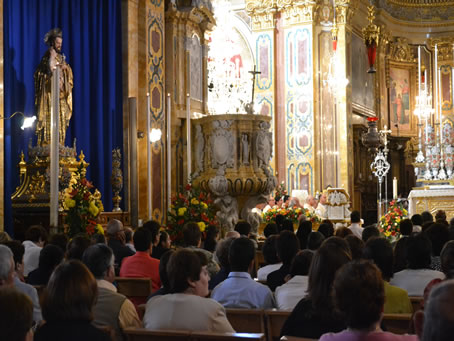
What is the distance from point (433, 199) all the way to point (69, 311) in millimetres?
13991

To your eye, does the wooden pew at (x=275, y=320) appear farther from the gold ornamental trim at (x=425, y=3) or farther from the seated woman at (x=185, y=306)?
the gold ornamental trim at (x=425, y=3)

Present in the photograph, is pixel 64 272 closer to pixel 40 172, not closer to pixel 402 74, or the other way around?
pixel 40 172

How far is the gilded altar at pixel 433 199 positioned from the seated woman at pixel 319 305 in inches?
507

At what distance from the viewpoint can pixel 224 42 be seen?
668 inches

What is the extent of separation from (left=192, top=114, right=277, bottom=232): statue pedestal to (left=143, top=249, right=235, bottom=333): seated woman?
24.7ft

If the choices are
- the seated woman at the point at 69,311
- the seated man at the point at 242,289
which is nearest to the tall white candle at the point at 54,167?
the seated man at the point at 242,289

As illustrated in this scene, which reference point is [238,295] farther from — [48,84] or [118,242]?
[48,84]

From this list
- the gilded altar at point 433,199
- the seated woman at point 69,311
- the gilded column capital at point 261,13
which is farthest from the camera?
the gilded column capital at point 261,13

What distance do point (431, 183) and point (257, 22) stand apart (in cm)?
684

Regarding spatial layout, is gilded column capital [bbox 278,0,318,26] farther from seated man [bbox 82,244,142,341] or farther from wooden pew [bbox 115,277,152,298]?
seated man [bbox 82,244,142,341]

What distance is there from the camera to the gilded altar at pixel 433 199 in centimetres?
1566

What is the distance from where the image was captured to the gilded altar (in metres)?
15.7

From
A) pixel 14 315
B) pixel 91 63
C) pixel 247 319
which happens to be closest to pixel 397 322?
pixel 247 319

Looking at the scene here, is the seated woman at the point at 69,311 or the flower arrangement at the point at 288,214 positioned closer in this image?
the seated woman at the point at 69,311
